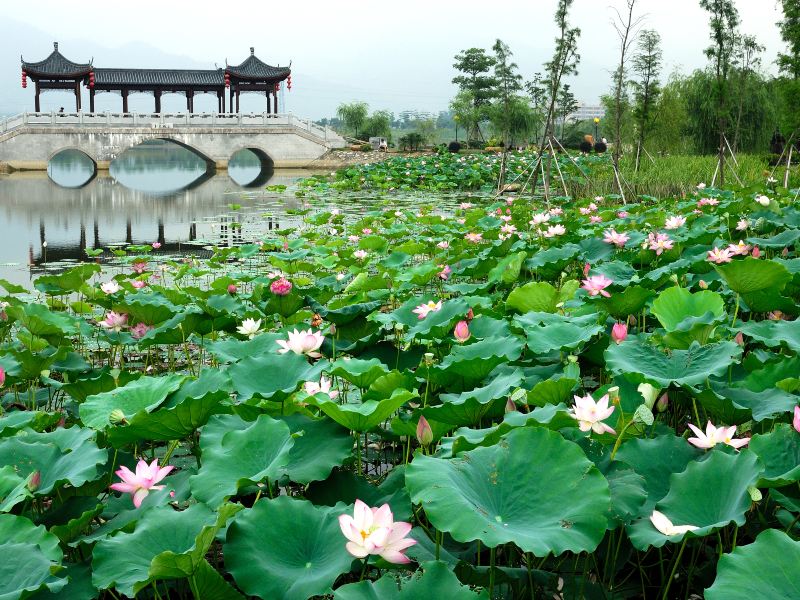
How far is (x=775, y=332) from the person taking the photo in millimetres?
2006

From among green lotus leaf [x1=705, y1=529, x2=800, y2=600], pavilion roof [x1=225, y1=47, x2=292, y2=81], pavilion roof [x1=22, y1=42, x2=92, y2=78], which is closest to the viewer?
green lotus leaf [x1=705, y1=529, x2=800, y2=600]

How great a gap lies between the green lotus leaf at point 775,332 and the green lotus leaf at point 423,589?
1.26 metres

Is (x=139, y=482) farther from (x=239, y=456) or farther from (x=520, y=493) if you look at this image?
(x=520, y=493)

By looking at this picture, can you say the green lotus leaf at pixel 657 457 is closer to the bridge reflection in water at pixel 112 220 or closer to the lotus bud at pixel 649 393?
the lotus bud at pixel 649 393

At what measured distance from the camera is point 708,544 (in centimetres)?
160

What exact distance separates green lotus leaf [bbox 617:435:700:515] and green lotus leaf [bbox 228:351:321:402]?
791 millimetres

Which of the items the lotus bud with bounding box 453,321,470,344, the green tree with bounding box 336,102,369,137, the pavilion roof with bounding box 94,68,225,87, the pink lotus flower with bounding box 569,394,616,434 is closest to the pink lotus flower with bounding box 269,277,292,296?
the lotus bud with bounding box 453,321,470,344

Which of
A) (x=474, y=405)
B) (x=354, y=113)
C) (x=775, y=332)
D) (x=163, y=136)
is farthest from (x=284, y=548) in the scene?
(x=354, y=113)

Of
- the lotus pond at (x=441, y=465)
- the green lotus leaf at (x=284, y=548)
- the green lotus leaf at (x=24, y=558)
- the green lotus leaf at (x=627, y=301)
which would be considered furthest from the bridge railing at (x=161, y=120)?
the green lotus leaf at (x=284, y=548)

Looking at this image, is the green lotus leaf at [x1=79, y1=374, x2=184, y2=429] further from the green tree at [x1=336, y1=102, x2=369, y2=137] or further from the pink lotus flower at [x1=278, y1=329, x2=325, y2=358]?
the green tree at [x1=336, y1=102, x2=369, y2=137]

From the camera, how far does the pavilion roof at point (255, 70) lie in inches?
1316

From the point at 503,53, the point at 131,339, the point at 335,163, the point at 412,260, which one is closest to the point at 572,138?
the point at 335,163

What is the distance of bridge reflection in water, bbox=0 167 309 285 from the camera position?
9.10 meters

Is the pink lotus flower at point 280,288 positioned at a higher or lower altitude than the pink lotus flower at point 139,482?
higher
